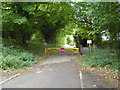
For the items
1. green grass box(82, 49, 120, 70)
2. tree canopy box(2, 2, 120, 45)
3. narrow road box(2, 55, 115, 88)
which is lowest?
narrow road box(2, 55, 115, 88)

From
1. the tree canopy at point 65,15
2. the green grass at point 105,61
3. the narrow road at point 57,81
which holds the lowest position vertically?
the narrow road at point 57,81

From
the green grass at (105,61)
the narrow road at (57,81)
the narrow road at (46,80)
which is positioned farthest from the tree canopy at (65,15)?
the narrow road at (46,80)

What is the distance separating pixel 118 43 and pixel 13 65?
8.95 m

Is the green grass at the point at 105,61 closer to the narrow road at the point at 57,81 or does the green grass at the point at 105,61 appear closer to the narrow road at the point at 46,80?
the narrow road at the point at 57,81

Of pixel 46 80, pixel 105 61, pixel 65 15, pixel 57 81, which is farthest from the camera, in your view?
pixel 65 15

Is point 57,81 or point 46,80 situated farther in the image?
point 46,80

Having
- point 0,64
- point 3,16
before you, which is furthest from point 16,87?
point 3,16

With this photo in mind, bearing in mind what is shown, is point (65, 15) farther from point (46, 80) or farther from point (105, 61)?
point (46, 80)

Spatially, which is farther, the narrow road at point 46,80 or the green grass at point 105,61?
the green grass at point 105,61

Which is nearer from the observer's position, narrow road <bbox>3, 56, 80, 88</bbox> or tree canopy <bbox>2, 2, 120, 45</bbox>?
narrow road <bbox>3, 56, 80, 88</bbox>

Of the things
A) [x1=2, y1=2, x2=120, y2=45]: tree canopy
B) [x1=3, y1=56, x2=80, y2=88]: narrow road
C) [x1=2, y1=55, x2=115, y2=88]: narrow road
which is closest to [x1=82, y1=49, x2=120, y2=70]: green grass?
[x1=2, y1=55, x2=115, y2=88]: narrow road

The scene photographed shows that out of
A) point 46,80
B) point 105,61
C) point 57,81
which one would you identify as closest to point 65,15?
point 105,61

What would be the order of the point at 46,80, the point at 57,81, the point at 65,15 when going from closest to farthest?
the point at 57,81 → the point at 46,80 → the point at 65,15

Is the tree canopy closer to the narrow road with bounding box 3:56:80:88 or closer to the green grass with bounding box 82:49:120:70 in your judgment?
the green grass with bounding box 82:49:120:70
